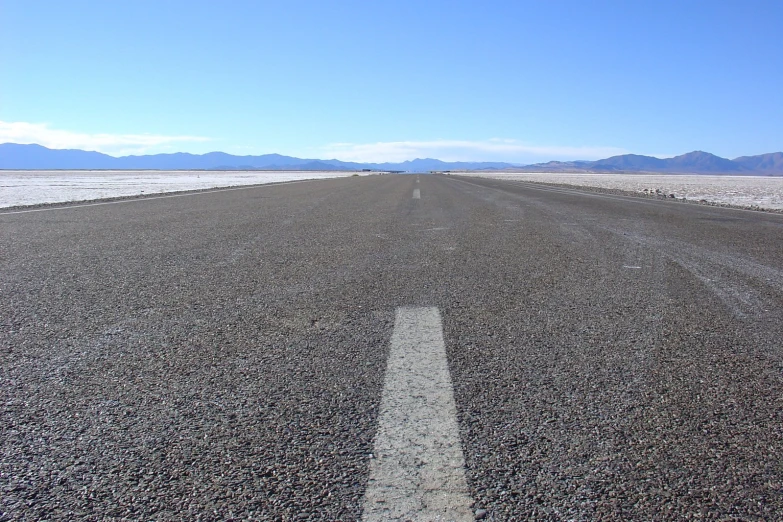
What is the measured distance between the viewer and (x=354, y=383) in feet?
7.26

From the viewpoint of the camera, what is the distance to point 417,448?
5.62 ft

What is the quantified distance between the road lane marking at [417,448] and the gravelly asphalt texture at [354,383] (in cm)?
4

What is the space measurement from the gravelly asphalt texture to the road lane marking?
0.04 m

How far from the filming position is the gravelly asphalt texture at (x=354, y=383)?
1.49 metres

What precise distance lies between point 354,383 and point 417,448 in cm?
55

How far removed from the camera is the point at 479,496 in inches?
57.6

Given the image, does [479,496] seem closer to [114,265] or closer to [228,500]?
[228,500]

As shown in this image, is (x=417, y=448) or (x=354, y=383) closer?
(x=417, y=448)

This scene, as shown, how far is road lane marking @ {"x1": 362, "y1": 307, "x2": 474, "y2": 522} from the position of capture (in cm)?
142

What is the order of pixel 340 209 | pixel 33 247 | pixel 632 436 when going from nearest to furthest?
pixel 632 436, pixel 33 247, pixel 340 209

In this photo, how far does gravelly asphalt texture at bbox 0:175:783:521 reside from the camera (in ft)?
4.89

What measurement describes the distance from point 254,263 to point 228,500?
3.65 m

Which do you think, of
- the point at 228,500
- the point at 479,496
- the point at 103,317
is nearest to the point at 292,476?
the point at 228,500

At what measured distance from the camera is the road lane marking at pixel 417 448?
1421 mm
